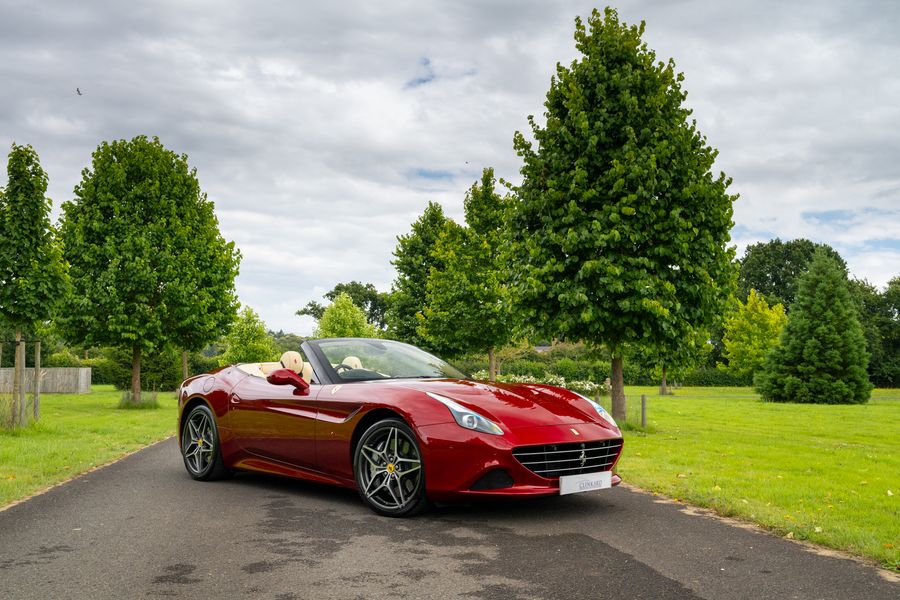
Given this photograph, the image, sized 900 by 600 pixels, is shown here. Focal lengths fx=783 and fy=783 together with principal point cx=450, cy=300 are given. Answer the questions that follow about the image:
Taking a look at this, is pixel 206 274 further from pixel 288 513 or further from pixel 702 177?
pixel 288 513

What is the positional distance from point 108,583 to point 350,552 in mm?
1394

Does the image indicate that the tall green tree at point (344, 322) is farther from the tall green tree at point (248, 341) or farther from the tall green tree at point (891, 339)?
the tall green tree at point (891, 339)

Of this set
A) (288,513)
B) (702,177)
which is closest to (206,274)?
(702,177)

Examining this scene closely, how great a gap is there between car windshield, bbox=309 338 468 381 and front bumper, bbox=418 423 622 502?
130cm

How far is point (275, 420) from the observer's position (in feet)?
23.3

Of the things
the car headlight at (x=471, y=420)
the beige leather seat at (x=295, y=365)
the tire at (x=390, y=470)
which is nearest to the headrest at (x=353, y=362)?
the beige leather seat at (x=295, y=365)

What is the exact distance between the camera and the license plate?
566cm

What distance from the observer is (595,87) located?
14.8 meters

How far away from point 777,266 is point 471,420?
269ft

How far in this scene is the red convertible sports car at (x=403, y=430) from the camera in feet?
18.3

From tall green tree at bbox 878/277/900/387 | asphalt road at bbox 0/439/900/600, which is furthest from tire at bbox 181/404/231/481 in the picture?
tall green tree at bbox 878/277/900/387

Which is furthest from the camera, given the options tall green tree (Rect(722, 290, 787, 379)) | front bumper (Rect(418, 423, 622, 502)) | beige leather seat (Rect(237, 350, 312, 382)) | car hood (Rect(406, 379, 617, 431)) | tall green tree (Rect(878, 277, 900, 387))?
tall green tree (Rect(878, 277, 900, 387))

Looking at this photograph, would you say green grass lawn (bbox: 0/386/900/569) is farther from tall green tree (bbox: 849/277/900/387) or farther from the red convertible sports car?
tall green tree (bbox: 849/277/900/387)

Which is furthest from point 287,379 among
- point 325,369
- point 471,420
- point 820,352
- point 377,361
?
point 820,352
